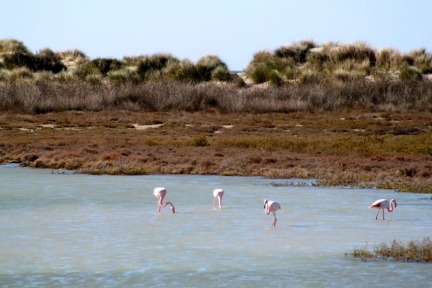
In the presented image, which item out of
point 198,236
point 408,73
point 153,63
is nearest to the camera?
point 198,236

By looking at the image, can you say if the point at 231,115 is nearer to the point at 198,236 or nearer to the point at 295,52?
the point at 295,52

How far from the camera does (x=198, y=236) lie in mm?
13898

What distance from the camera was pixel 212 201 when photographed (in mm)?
18078

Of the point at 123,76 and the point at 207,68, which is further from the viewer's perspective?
the point at 207,68

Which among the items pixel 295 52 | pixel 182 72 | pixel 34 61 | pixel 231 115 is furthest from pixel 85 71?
pixel 231 115

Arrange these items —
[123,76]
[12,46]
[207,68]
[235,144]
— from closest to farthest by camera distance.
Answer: [235,144], [123,76], [207,68], [12,46]

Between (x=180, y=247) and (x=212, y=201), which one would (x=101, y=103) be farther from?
(x=180, y=247)

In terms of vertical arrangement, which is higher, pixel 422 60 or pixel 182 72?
pixel 422 60

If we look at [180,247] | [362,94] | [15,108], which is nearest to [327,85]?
[362,94]

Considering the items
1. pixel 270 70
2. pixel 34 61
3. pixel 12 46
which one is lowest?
pixel 270 70

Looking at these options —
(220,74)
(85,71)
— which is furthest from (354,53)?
(85,71)

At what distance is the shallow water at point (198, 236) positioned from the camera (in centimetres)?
1101

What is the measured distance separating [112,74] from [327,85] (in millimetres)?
14627

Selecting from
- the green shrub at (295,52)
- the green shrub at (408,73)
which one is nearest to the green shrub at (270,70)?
the green shrub at (295,52)
